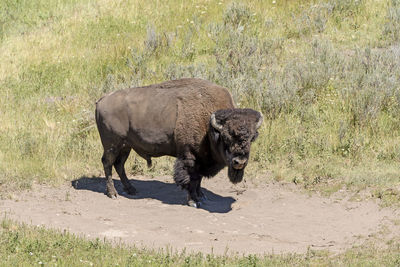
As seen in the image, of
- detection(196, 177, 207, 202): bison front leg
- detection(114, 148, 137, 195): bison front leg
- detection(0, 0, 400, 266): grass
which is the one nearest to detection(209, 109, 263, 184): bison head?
detection(196, 177, 207, 202): bison front leg

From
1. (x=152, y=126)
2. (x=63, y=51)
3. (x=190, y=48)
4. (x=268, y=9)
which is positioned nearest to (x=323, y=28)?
(x=268, y=9)

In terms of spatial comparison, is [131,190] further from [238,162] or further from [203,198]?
[238,162]

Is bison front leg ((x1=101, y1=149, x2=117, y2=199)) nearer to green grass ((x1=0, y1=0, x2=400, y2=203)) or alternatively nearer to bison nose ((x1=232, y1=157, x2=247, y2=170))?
green grass ((x1=0, y1=0, x2=400, y2=203))

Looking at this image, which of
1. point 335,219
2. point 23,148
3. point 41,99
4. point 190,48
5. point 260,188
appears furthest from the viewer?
point 190,48

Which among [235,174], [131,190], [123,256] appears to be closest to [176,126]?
[235,174]

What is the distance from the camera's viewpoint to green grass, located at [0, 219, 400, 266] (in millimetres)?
6516

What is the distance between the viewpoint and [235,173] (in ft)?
29.2

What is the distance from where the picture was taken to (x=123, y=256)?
6672 millimetres

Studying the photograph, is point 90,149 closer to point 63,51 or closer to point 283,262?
point 63,51

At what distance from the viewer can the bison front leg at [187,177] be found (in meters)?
9.38

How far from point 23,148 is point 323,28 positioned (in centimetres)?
776

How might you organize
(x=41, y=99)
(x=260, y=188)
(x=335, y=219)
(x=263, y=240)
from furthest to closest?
Result: 1. (x=41, y=99)
2. (x=260, y=188)
3. (x=335, y=219)
4. (x=263, y=240)

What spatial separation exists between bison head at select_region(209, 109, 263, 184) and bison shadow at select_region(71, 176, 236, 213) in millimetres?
845

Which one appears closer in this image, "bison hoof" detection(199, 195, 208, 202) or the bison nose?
the bison nose
